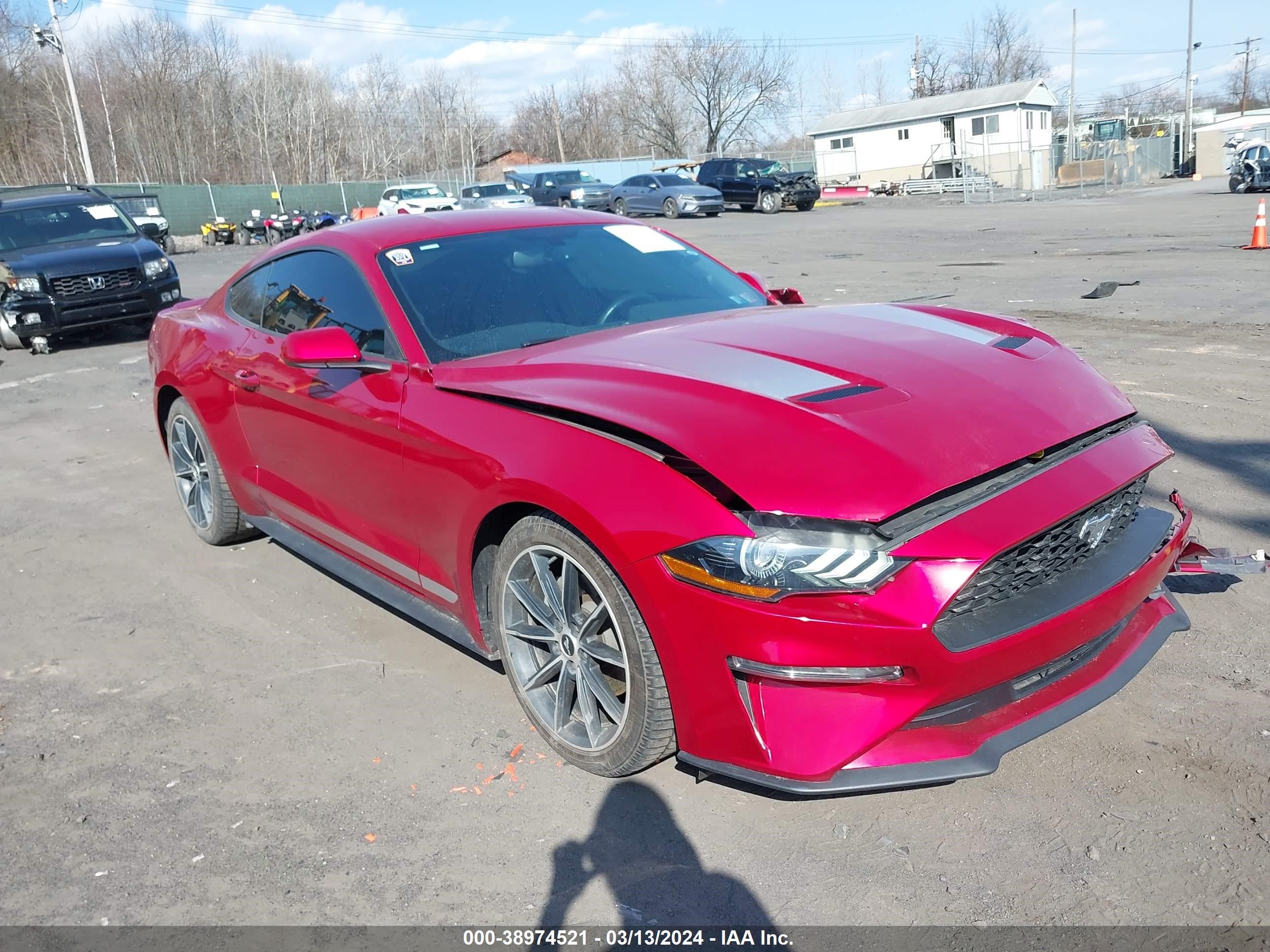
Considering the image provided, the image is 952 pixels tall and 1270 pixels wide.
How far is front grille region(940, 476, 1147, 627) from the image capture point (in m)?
2.46

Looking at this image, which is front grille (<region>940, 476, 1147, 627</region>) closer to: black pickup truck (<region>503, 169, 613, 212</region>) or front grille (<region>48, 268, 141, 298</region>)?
front grille (<region>48, 268, 141, 298</region>)

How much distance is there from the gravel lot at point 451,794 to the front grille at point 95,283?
768cm

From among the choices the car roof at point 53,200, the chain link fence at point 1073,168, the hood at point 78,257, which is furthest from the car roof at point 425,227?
the chain link fence at point 1073,168

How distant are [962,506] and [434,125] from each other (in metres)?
98.2

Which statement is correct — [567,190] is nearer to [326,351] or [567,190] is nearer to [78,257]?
[78,257]

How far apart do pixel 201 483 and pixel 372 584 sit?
201 centimetres

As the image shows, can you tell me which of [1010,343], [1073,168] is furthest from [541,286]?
[1073,168]

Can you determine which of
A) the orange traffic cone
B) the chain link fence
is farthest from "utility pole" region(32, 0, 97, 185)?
the orange traffic cone

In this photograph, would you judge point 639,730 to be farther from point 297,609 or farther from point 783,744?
point 297,609

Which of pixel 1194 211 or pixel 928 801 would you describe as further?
pixel 1194 211

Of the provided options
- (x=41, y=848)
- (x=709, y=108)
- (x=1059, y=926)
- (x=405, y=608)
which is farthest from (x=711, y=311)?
(x=709, y=108)

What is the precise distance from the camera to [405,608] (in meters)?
3.65

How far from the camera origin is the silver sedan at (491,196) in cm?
3672

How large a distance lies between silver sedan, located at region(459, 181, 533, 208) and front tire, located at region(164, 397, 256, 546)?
105 feet
